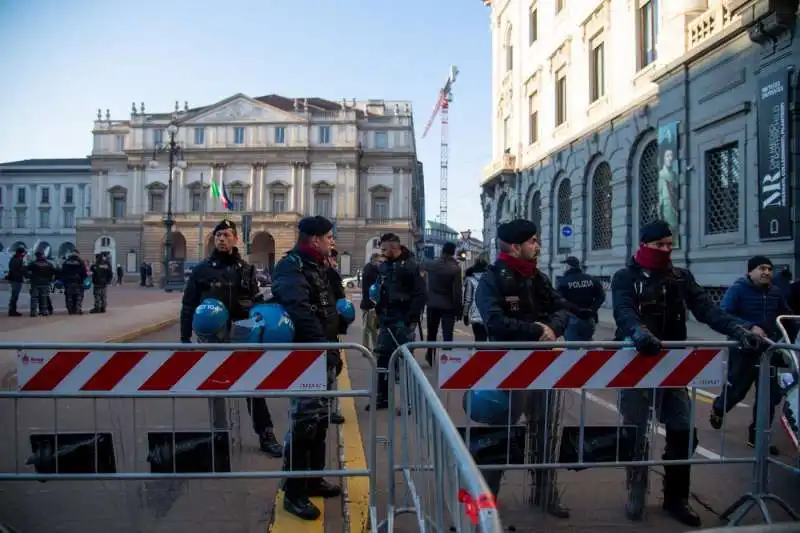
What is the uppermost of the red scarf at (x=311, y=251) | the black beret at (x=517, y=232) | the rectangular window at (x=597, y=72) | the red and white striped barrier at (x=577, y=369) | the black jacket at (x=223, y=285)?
the rectangular window at (x=597, y=72)

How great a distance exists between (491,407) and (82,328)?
39.1ft

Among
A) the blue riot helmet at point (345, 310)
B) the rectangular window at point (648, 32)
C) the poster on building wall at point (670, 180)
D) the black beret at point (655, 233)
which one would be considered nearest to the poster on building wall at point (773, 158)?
the poster on building wall at point (670, 180)

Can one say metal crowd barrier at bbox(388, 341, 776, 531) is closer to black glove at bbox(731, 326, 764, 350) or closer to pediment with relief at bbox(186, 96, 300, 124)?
black glove at bbox(731, 326, 764, 350)

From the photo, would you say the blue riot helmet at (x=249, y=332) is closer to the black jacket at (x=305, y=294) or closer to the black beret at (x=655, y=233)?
the black jacket at (x=305, y=294)

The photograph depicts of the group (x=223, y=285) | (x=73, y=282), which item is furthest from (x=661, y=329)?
(x=73, y=282)

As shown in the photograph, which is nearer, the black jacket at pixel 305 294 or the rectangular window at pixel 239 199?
the black jacket at pixel 305 294

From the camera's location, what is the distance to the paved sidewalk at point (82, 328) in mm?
10847

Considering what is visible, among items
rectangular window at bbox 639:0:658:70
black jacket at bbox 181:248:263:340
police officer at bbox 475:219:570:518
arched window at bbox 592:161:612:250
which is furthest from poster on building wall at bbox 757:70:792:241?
black jacket at bbox 181:248:263:340

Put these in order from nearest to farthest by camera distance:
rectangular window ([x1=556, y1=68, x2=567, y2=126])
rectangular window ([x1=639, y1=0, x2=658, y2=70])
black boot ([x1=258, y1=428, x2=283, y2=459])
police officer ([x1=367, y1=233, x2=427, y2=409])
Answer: black boot ([x1=258, y1=428, x2=283, y2=459]) < police officer ([x1=367, y1=233, x2=427, y2=409]) < rectangular window ([x1=639, y1=0, x2=658, y2=70]) < rectangular window ([x1=556, y1=68, x2=567, y2=126])

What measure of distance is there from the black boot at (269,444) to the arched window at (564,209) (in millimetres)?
21050

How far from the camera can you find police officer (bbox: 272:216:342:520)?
389 cm

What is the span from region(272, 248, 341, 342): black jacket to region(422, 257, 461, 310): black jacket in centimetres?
478

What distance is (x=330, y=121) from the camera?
73750mm

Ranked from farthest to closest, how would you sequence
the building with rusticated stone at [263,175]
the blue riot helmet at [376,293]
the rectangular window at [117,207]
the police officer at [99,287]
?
1. the rectangular window at [117,207]
2. the building with rusticated stone at [263,175]
3. the police officer at [99,287]
4. the blue riot helmet at [376,293]
